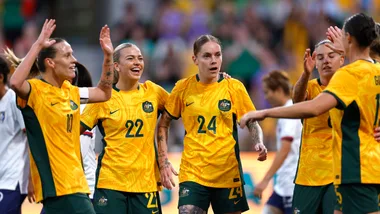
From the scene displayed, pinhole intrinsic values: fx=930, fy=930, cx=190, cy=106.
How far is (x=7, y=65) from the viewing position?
967 centimetres

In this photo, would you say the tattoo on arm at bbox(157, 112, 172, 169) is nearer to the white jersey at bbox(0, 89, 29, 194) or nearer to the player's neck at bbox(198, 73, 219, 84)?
the player's neck at bbox(198, 73, 219, 84)

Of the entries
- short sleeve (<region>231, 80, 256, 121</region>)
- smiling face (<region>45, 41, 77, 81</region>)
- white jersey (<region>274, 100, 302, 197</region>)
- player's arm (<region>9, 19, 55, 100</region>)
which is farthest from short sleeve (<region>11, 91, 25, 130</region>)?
white jersey (<region>274, 100, 302, 197</region>)

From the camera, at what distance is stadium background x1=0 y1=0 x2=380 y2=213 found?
736 inches

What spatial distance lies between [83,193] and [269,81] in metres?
3.86

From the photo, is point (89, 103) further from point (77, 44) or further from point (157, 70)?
point (77, 44)

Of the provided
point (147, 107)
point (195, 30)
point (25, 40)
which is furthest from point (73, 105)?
point (25, 40)

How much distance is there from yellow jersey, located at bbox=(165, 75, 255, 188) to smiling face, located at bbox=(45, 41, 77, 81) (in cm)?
150

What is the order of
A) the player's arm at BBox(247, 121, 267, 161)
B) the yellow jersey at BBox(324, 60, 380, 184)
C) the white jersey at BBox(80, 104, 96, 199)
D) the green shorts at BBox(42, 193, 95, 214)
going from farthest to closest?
1. the white jersey at BBox(80, 104, 96, 199)
2. the player's arm at BBox(247, 121, 267, 161)
3. the green shorts at BBox(42, 193, 95, 214)
4. the yellow jersey at BBox(324, 60, 380, 184)

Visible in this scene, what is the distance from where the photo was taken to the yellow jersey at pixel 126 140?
9.21 metres

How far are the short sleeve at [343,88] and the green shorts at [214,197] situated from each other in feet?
7.21

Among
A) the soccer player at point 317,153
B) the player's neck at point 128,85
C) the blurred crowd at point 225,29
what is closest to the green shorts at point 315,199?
the soccer player at point 317,153

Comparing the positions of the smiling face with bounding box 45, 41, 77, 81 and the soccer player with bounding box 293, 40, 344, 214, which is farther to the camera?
the soccer player with bounding box 293, 40, 344, 214

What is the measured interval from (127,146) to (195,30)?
10.6 m

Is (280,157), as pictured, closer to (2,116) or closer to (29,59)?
(2,116)
